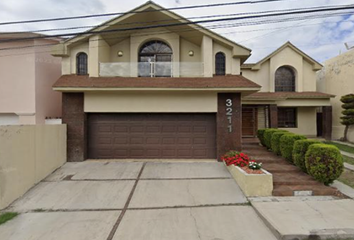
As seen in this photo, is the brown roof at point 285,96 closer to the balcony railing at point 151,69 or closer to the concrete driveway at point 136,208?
the balcony railing at point 151,69

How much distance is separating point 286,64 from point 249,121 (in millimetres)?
5791

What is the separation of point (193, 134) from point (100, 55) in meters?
5.97

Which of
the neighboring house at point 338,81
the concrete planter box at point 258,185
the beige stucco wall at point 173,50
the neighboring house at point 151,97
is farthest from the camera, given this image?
the neighboring house at point 338,81

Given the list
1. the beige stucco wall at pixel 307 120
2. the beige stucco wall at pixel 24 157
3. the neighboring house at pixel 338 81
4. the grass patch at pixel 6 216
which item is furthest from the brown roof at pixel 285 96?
the grass patch at pixel 6 216

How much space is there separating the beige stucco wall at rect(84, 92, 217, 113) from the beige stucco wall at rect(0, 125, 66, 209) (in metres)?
2.06

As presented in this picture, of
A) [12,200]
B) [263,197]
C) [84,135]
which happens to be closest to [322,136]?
[263,197]

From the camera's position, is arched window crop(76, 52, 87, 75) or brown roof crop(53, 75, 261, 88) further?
arched window crop(76, 52, 87, 75)

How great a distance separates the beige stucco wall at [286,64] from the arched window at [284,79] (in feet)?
1.19

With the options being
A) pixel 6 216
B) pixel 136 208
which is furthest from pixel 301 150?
pixel 6 216

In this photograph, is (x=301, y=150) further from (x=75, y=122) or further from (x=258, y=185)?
(x=75, y=122)

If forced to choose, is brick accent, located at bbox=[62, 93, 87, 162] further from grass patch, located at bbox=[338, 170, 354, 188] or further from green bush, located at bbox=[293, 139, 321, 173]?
grass patch, located at bbox=[338, 170, 354, 188]

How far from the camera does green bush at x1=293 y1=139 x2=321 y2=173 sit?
22.0ft

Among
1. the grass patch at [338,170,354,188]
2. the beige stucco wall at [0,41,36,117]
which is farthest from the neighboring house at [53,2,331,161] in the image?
the grass patch at [338,170,354,188]

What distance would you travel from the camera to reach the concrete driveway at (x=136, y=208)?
3988mm
